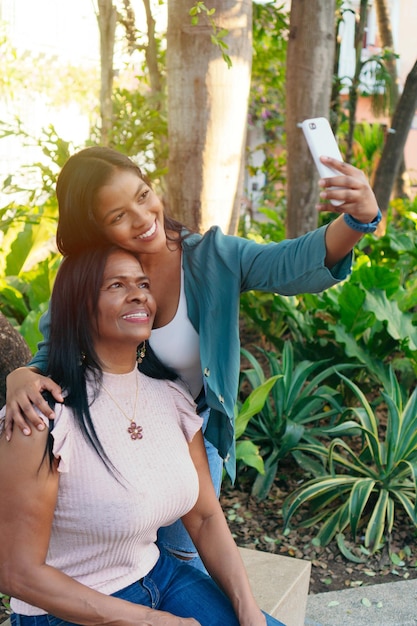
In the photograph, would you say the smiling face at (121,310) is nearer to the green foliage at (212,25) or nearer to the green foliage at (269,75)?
the green foliage at (212,25)

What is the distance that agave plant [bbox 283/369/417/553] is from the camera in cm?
360

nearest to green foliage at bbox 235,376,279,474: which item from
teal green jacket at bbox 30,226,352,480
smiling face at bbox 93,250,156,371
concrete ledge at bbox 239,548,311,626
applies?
concrete ledge at bbox 239,548,311,626

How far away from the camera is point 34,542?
1833 millimetres

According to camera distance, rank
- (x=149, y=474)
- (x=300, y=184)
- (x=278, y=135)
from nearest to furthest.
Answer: (x=149, y=474) < (x=300, y=184) < (x=278, y=135)

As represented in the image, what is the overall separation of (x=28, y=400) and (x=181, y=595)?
0.68 metres

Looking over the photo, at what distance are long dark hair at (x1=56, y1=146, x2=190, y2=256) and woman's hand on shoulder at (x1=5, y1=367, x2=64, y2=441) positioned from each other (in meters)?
0.37

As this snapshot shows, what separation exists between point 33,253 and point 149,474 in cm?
404

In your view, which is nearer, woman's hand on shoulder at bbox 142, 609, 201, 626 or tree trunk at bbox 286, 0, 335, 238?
woman's hand on shoulder at bbox 142, 609, 201, 626

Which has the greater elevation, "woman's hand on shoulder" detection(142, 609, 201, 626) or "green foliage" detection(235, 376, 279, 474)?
"woman's hand on shoulder" detection(142, 609, 201, 626)

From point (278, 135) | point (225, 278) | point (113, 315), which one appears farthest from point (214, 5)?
point (278, 135)

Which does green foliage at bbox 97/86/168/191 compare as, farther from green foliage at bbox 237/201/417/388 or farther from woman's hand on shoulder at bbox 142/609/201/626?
woman's hand on shoulder at bbox 142/609/201/626

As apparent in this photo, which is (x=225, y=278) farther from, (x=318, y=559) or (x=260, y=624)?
(x=318, y=559)

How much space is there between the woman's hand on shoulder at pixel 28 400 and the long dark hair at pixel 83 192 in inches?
14.7

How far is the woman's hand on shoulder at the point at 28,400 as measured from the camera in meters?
1.88
